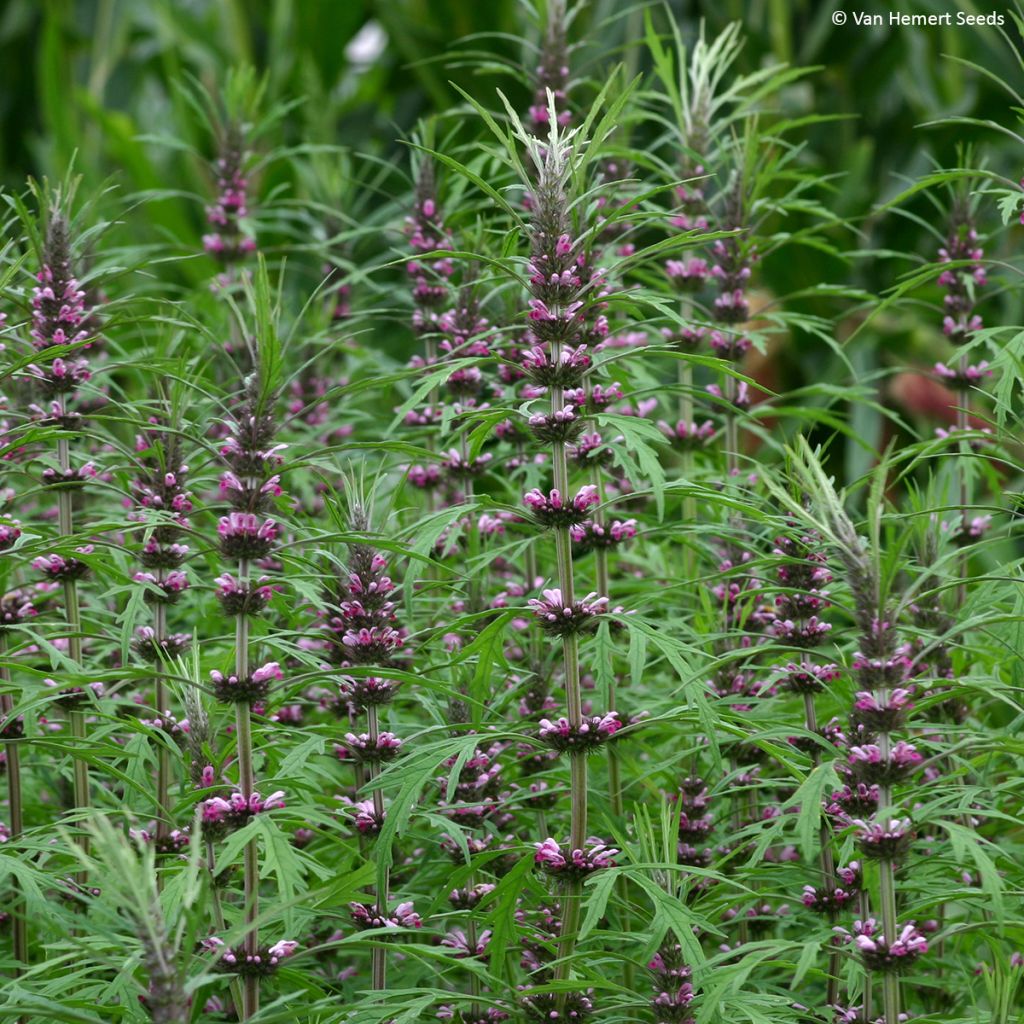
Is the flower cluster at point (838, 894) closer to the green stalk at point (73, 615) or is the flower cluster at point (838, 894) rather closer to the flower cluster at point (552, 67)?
the green stalk at point (73, 615)

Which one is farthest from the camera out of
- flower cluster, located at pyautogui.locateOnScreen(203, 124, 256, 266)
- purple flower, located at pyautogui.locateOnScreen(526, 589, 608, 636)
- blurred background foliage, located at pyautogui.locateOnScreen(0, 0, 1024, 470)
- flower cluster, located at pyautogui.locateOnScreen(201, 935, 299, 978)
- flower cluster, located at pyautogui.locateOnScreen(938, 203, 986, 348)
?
blurred background foliage, located at pyautogui.locateOnScreen(0, 0, 1024, 470)

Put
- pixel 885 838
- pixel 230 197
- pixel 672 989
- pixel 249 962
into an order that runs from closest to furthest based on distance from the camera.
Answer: pixel 885 838, pixel 249 962, pixel 672 989, pixel 230 197

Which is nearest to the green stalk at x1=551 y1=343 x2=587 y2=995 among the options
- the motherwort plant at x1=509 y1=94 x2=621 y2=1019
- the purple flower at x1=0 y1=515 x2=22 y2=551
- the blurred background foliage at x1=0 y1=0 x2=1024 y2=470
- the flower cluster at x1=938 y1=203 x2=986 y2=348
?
the motherwort plant at x1=509 y1=94 x2=621 y2=1019

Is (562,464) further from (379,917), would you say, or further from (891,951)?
(891,951)

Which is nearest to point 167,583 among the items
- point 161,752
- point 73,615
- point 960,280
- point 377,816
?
point 73,615

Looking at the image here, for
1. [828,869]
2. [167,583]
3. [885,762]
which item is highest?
[167,583]

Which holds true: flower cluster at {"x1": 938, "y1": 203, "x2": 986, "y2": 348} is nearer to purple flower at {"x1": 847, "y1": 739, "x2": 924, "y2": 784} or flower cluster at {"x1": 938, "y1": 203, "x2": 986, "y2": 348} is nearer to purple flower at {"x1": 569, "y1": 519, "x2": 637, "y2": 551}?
purple flower at {"x1": 569, "y1": 519, "x2": 637, "y2": 551}

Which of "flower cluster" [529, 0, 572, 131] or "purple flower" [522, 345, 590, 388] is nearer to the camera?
"purple flower" [522, 345, 590, 388]

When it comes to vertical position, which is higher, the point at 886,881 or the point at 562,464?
the point at 562,464

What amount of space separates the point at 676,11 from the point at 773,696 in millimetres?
8796

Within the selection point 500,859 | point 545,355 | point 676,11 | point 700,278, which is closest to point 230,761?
point 500,859

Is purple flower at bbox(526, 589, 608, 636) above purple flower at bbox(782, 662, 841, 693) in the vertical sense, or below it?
above

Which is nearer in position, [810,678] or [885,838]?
[885,838]

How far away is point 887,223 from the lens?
1058cm
